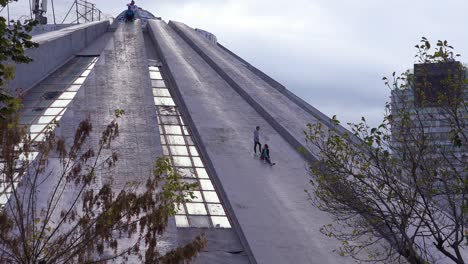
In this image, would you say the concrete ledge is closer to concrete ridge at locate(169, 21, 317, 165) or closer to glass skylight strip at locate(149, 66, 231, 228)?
concrete ridge at locate(169, 21, 317, 165)

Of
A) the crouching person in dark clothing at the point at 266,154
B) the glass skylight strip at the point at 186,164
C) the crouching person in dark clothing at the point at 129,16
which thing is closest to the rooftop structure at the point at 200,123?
the glass skylight strip at the point at 186,164

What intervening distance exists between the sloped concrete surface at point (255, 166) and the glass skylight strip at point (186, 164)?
29 centimetres

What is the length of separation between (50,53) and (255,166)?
1077cm

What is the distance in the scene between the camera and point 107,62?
2955cm

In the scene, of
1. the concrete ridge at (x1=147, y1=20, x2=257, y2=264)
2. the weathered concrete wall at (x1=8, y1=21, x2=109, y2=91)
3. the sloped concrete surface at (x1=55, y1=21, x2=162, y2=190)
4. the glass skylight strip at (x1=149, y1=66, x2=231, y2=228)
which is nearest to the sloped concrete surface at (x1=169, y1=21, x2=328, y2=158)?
the concrete ridge at (x1=147, y1=20, x2=257, y2=264)

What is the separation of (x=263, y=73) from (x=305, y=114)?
8724mm

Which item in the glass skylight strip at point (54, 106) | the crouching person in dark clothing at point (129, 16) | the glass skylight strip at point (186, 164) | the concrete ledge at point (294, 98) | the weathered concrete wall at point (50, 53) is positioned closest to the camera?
the glass skylight strip at point (186, 164)

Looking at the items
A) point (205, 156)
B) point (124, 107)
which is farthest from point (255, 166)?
point (124, 107)

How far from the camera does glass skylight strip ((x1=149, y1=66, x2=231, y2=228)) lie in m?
17.2

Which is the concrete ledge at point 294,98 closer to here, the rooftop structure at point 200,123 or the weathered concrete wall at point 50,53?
the rooftop structure at point 200,123

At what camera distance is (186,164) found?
20.2 metres

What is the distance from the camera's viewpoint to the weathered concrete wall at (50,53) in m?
24.9

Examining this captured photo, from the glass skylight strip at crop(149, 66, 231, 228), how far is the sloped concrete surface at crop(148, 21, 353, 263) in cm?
29

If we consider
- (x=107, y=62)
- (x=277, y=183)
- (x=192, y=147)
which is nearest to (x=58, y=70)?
(x=107, y=62)
